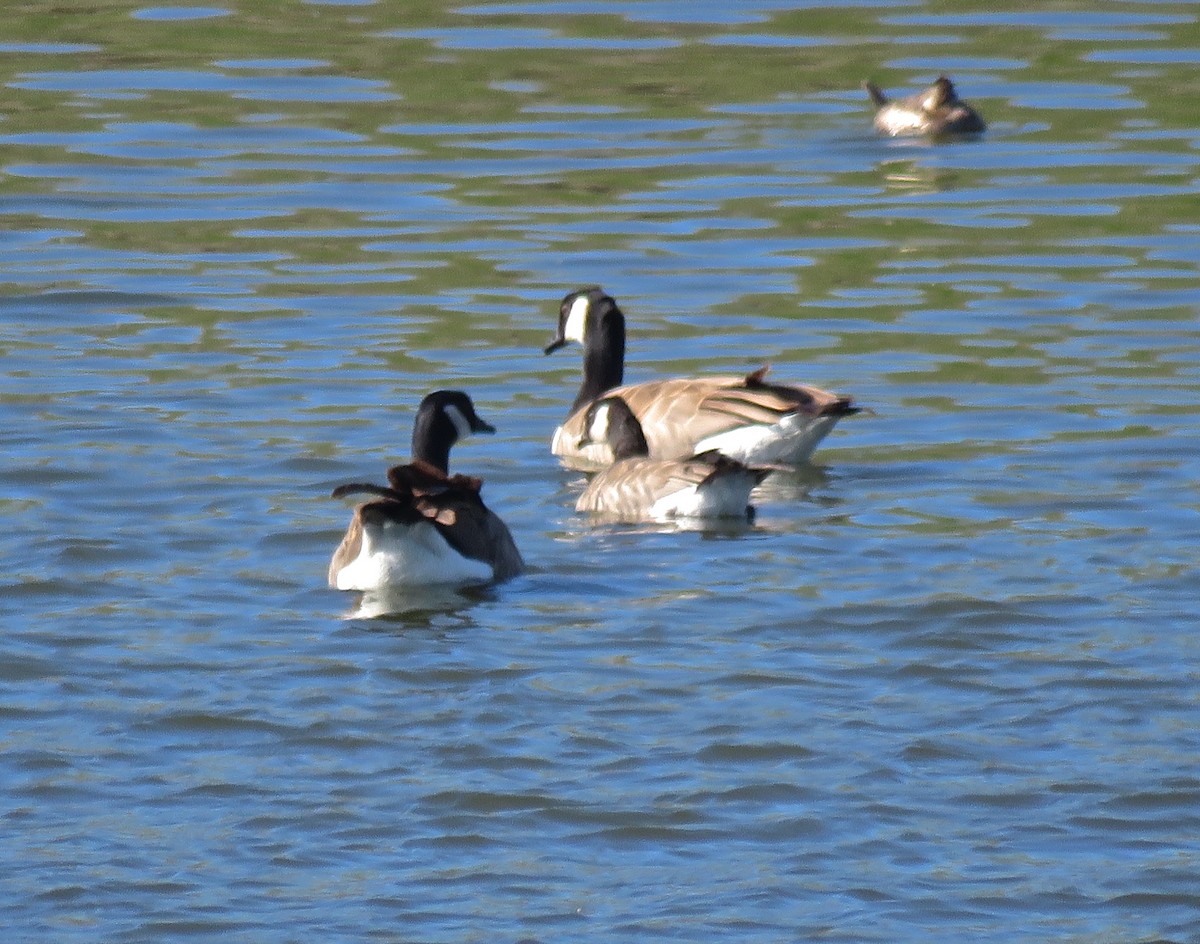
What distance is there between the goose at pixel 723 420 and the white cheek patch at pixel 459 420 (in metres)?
0.99

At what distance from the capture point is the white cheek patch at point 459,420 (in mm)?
12070

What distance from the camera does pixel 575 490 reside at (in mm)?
12961

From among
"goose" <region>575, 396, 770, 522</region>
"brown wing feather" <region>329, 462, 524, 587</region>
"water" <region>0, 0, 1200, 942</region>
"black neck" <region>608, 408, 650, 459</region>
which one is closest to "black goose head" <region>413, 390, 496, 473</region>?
"water" <region>0, 0, 1200, 942</region>

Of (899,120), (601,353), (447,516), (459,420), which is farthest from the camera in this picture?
(899,120)

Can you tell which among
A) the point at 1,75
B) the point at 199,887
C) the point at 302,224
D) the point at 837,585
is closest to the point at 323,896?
the point at 199,887

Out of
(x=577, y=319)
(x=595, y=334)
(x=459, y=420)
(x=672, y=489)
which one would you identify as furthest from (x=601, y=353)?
(x=672, y=489)

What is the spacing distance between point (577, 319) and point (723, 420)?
164cm

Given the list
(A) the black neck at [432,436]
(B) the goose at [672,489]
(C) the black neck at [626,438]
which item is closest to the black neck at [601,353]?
(C) the black neck at [626,438]

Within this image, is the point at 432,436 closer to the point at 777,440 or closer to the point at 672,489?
the point at 672,489

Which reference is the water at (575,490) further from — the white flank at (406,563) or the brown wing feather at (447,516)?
the brown wing feather at (447,516)

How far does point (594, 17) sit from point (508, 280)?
922 cm

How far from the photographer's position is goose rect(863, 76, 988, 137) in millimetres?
20781

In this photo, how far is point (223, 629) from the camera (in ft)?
32.4

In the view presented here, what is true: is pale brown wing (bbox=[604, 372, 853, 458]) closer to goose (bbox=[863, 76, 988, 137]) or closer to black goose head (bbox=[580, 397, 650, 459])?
black goose head (bbox=[580, 397, 650, 459])
